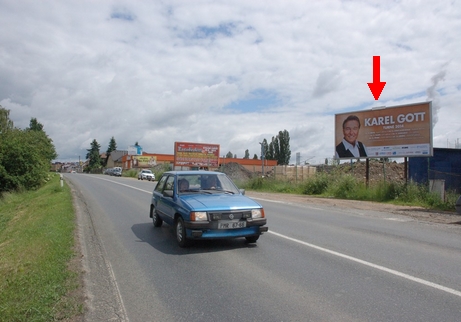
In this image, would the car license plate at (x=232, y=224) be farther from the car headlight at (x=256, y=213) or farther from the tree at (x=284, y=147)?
the tree at (x=284, y=147)

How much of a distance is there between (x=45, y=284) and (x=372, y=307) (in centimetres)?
408

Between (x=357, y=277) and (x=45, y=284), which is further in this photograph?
(x=357, y=277)

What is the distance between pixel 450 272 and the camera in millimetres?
6059

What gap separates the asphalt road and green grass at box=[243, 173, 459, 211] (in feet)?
27.6

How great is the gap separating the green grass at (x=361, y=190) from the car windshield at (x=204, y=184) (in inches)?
459

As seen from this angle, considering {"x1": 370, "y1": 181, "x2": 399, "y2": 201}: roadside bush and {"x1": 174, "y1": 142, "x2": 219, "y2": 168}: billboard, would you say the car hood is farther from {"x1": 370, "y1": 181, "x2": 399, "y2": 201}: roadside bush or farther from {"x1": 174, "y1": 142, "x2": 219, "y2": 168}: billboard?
{"x1": 174, "y1": 142, "x2": 219, "y2": 168}: billboard

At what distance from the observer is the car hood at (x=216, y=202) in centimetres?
742

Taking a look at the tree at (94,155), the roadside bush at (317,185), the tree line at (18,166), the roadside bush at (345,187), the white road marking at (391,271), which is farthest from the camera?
the tree at (94,155)

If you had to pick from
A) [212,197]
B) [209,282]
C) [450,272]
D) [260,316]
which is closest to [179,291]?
[209,282]

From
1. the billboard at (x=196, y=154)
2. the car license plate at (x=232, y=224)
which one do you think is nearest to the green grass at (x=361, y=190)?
the car license plate at (x=232, y=224)

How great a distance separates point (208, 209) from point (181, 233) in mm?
886

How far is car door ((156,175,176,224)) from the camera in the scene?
28.0 ft

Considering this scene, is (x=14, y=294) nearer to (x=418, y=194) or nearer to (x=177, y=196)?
(x=177, y=196)

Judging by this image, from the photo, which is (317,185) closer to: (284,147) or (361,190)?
(361,190)
